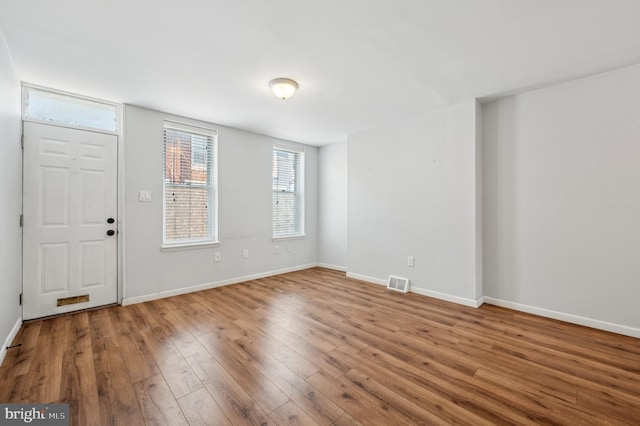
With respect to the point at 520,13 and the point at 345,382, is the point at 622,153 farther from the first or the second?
the point at 345,382

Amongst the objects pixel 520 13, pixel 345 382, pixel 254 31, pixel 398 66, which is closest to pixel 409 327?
pixel 345 382

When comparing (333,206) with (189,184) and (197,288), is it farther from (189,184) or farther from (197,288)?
(197,288)

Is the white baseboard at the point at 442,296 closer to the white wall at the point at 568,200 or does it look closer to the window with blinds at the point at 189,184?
the white wall at the point at 568,200

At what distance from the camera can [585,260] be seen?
2662 millimetres

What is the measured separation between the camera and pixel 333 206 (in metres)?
5.30

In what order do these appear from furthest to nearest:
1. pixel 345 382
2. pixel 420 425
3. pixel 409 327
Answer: pixel 409 327 → pixel 345 382 → pixel 420 425

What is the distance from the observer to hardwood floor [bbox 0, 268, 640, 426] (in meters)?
1.52

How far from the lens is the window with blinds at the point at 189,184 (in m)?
3.69

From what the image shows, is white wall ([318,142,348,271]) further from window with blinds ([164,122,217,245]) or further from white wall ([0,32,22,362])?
white wall ([0,32,22,362])

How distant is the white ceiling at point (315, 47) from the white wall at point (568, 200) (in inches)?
11.3

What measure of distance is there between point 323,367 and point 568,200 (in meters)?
2.98

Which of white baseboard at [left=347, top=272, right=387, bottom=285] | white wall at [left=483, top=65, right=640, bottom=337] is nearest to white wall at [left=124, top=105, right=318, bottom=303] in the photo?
white baseboard at [left=347, top=272, right=387, bottom=285]

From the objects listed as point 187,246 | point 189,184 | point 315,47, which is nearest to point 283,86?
point 315,47

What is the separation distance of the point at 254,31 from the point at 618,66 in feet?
10.9
